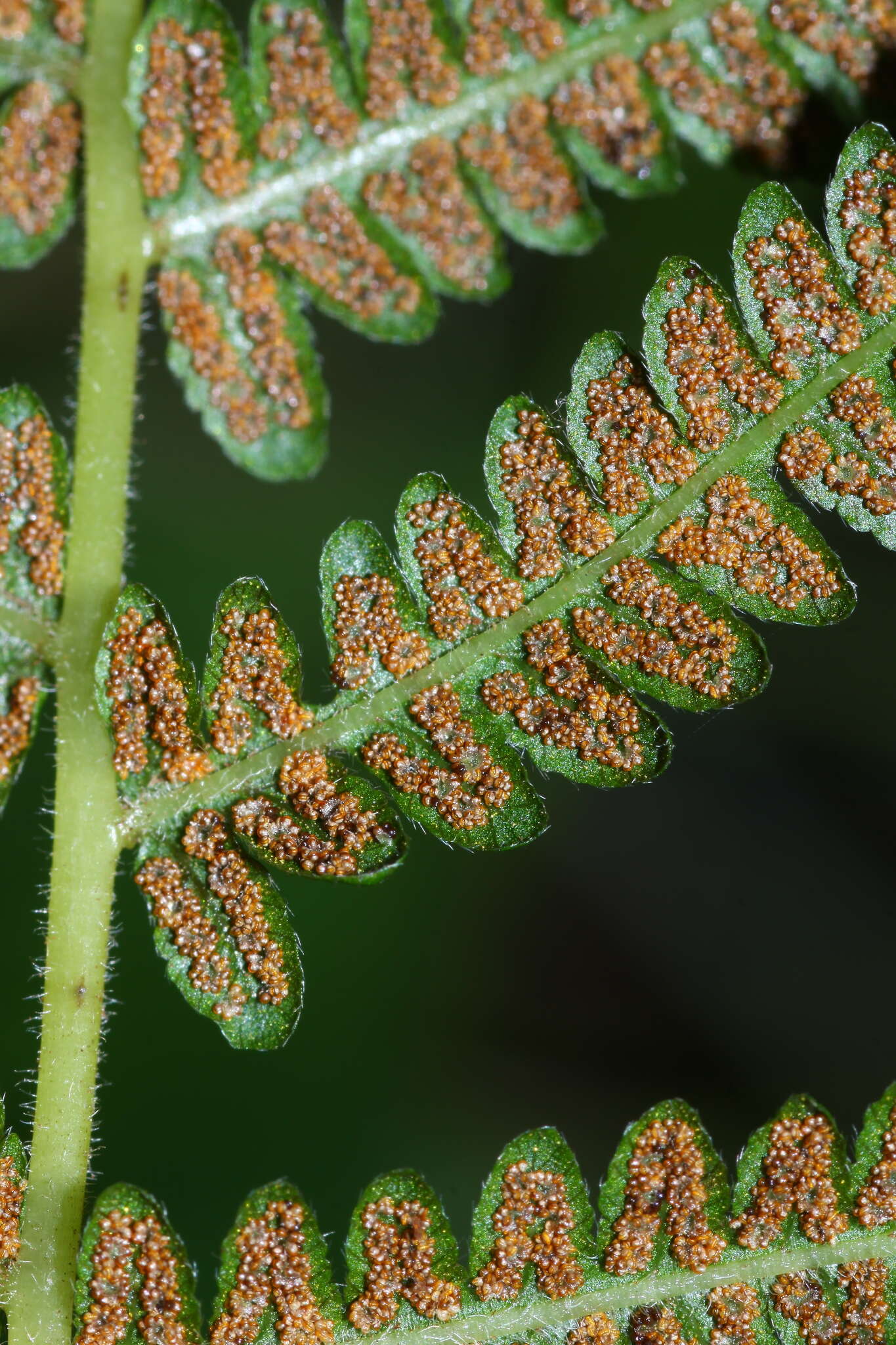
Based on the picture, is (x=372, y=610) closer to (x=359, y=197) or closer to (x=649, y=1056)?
(x=359, y=197)

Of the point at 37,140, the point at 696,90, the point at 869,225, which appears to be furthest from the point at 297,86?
the point at 869,225

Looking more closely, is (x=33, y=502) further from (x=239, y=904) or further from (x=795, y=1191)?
(x=795, y=1191)

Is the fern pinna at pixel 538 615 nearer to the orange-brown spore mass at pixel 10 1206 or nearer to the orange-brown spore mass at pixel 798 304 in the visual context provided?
the orange-brown spore mass at pixel 798 304

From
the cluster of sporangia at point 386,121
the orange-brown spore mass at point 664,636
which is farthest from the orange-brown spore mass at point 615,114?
the orange-brown spore mass at point 664,636

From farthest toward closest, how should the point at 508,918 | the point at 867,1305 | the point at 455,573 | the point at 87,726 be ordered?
the point at 508,918
the point at 87,726
the point at 455,573
the point at 867,1305

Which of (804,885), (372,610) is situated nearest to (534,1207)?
(372,610)
